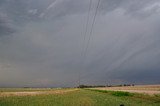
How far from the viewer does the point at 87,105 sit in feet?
67.1
